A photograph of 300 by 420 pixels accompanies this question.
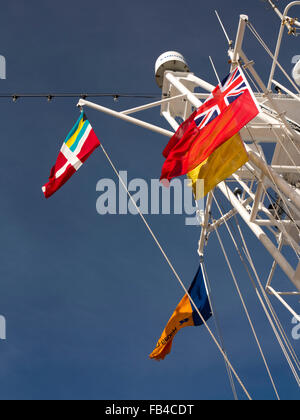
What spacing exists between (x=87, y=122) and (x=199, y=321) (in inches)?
263

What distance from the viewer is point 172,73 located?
517 inches

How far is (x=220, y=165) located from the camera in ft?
25.3

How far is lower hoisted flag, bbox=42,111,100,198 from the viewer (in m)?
10.0

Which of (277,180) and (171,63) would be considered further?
(171,63)

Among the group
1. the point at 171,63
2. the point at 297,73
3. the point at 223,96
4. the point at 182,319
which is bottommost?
the point at 182,319

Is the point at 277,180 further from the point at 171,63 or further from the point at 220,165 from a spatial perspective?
the point at 171,63

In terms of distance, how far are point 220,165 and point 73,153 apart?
4139mm

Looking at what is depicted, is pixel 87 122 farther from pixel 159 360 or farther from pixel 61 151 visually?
pixel 159 360

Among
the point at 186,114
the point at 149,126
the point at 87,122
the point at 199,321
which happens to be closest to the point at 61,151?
the point at 87,122

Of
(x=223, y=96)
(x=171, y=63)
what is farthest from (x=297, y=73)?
(x=223, y=96)

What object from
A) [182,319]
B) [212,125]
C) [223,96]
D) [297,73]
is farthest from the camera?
[182,319]

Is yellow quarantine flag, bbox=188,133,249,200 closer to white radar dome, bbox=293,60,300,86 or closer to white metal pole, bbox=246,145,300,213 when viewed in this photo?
white metal pole, bbox=246,145,300,213

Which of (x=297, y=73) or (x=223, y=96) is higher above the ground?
(x=297, y=73)

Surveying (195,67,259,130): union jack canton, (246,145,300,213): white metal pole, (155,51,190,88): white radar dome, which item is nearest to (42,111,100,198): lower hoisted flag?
(195,67,259,130): union jack canton
